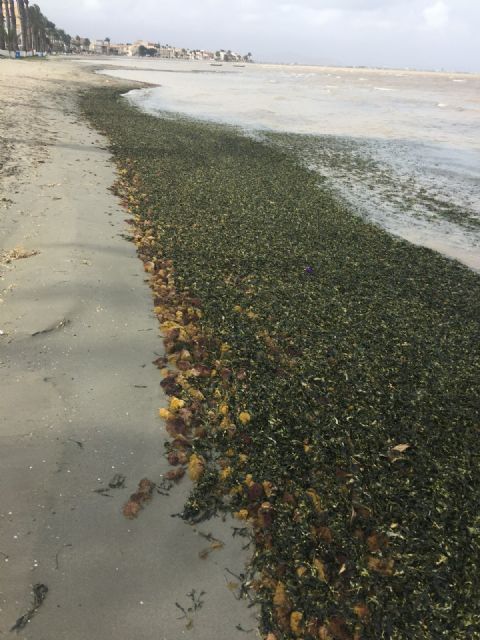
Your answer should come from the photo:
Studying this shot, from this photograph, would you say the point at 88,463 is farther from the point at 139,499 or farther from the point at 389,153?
the point at 389,153

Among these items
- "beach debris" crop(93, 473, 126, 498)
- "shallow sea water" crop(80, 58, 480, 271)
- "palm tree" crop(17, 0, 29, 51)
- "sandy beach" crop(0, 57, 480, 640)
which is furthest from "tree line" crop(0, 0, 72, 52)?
"beach debris" crop(93, 473, 126, 498)

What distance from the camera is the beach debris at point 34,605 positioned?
2564 millimetres

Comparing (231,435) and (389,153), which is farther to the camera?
(389,153)

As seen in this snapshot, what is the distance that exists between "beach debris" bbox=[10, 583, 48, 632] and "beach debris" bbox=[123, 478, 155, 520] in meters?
0.73

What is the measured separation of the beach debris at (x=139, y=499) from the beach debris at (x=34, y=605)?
73 centimetres

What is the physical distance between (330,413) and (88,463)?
8.17 ft

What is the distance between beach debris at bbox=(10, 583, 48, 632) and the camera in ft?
8.41

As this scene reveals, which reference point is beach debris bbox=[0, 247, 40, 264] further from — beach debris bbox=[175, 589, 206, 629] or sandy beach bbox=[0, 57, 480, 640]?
beach debris bbox=[175, 589, 206, 629]

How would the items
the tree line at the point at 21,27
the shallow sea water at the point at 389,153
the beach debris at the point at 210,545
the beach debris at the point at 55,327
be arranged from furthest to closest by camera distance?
1. the tree line at the point at 21,27
2. the shallow sea water at the point at 389,153
3. the beach debris at the point at 55,327
4. the beach debris at the point at 210,545

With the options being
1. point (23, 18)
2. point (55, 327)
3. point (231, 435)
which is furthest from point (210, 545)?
point (23, 18)

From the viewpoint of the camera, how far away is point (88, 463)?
3.66 meters

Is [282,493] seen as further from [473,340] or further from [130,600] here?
[473,340]

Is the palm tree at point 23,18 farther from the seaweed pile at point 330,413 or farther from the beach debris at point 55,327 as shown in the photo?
the beach debris at point 55,327

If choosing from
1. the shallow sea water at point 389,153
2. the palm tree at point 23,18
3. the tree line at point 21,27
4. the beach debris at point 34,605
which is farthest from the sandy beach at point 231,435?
the palm tree at point 23,18
